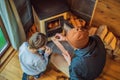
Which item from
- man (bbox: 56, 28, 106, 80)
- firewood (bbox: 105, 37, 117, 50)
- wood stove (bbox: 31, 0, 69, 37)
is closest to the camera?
man (bbox: 56, 28, 106, 80)

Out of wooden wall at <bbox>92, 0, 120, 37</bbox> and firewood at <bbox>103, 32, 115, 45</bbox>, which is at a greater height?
wooden wall at <bbox>92, 0, 120, 37</bbox>

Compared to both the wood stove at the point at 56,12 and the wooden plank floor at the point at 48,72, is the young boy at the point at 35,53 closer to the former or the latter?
the wooden plank floor at the point at 48,72

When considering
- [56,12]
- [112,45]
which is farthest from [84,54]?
[112,45]

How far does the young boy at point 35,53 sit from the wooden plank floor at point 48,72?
0.92 feet

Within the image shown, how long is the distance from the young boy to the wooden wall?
837 mm

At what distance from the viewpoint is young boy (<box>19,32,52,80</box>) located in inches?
61.7

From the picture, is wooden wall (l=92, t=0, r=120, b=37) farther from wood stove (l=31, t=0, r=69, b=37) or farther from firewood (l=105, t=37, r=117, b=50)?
wood stove (l=31, t=0, r=69, b=37)

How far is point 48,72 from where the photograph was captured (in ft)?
6.81

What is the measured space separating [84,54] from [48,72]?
2.56 ft

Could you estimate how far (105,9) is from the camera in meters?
2.08

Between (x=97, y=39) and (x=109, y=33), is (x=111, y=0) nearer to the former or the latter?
(x=109, y=33)

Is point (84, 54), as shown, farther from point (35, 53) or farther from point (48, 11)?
point (48, 11)

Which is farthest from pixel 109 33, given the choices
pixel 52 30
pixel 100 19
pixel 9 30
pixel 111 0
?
pixel 9 30

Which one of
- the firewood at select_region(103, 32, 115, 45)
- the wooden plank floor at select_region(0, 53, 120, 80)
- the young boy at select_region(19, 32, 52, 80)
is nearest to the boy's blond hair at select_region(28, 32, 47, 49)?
the young boy at select_region(19, 32, 52, 80)
